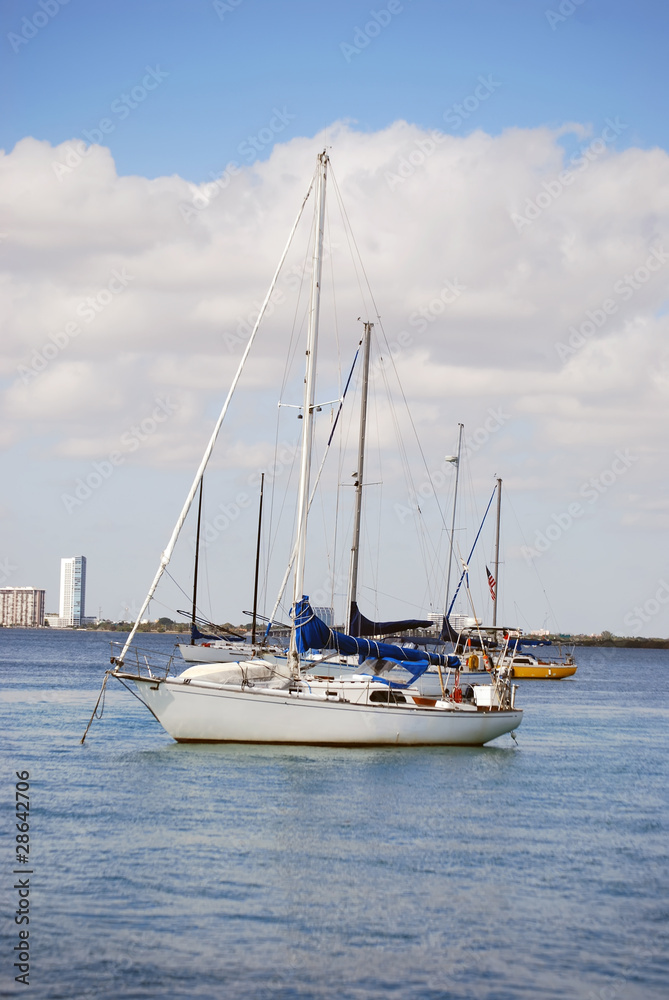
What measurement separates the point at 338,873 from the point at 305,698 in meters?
12.5

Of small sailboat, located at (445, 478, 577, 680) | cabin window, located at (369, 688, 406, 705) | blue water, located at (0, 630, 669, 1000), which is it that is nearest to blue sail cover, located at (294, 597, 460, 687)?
cabin window, located at (369, 688, 406, 705)

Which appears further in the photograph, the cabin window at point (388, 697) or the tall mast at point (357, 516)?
the tall mast at point (357, 516)

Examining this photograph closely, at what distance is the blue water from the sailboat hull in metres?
0.52

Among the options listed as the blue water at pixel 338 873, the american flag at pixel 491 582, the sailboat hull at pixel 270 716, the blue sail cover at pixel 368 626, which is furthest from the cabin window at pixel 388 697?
the american flag at pixel 491 582

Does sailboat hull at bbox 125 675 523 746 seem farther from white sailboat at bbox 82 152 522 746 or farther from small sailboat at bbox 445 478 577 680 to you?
small sailboat at bbox 445 478 577 680

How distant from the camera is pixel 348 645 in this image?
121 ft

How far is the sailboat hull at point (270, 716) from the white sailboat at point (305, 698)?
0.03 m

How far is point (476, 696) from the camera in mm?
35531

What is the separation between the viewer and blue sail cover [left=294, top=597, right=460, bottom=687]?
34.2 meters

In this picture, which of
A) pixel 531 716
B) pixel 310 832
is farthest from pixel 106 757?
pixel 531 716

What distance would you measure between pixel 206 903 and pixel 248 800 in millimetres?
8456

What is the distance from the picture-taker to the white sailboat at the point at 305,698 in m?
31.2

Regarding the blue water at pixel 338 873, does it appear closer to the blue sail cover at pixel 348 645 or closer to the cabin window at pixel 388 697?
the cabin window at pixel 388 697

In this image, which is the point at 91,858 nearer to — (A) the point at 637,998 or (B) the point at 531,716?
(A) the point at 637,998
